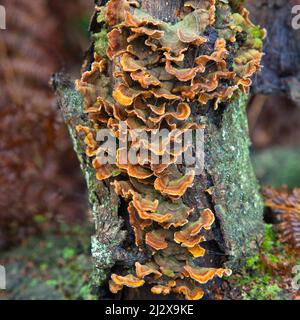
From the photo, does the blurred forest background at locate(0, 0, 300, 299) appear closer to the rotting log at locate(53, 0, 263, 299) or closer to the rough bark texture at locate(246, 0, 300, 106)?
the rotting log at locate(53, 0, 263, 299)

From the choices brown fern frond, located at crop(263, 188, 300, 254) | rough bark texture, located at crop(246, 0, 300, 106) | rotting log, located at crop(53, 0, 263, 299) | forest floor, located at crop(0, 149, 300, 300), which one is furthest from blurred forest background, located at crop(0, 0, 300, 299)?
rough bark texture, located at crop(246, 0, 300, 106)

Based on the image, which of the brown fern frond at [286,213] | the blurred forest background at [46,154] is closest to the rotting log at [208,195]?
→ the brown fern frond at [286,213]

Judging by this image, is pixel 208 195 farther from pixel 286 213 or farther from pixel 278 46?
pixel 278 46

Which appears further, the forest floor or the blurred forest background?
the blurred forest background

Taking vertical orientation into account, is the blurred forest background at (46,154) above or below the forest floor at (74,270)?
above

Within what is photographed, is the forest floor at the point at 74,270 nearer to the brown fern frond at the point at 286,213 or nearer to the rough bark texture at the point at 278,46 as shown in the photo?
the brown fern frond at the point at 286,213

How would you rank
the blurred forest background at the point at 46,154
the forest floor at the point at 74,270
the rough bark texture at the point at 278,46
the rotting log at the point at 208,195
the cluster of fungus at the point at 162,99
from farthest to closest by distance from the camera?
the blurred forest background at the point at 46,154
the rough bark texture at the point at 278,46
the forest floor at the point at 74,270
the rotting log at the point at 208,195
the cluster of fungus at the point at 162,99

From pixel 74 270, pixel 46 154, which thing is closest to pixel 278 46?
pixel 74 270
